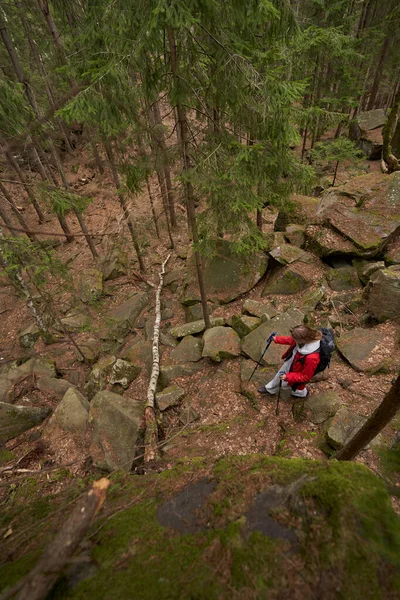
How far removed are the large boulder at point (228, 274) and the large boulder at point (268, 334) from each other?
3.17m

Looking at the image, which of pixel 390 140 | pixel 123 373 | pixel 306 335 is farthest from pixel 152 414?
pixel 390 140

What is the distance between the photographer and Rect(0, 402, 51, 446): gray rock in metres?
7.27

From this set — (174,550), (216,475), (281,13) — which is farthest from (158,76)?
(174,550)

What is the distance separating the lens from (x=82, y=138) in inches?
974

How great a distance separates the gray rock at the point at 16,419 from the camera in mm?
7266

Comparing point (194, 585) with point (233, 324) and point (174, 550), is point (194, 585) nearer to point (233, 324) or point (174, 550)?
point (174, 550)

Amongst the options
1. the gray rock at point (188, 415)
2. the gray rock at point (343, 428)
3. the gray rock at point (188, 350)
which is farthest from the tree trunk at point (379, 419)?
the gray rock at point (188, 350)

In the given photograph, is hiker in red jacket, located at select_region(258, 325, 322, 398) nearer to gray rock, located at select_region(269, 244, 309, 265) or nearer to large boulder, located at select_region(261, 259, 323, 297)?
large boulder, located at select_region(261, 259, 323, 297)

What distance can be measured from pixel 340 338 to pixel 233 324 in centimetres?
324

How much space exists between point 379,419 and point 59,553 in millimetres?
Result: 3080

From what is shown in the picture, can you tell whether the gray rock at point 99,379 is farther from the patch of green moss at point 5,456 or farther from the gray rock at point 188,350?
the patch of green moss at point 5,456

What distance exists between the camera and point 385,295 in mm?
7512

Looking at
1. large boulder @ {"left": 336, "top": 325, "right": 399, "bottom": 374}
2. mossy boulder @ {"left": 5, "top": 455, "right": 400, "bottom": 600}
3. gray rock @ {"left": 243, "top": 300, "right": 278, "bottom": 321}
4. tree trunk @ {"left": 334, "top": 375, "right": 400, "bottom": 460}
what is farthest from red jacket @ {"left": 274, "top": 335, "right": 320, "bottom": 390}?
gray rock @ {"left": 243, "top": 300, "right": 278, "bottom": 321}

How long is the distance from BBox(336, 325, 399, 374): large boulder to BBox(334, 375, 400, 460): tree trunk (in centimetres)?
358
